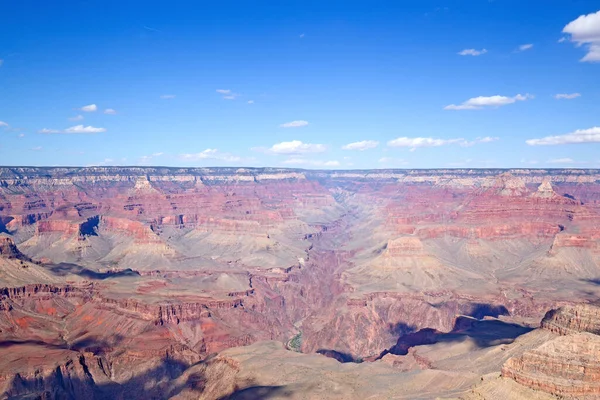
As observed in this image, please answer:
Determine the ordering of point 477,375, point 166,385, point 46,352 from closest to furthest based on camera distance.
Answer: point 477,375, point 166,385, point 46,352

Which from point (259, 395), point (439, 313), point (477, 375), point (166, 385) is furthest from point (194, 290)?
point (477, 375)

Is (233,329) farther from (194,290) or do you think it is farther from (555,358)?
(555,358)

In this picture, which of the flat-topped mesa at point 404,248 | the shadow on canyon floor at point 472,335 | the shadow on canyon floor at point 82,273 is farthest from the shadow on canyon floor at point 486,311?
the shadow on canyon floor at point 82,273

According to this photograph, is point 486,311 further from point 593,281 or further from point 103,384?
point 103,384

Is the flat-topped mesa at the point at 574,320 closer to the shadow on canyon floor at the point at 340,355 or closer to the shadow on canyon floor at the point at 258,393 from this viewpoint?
the shadow on canyon floor at the point at 258,393

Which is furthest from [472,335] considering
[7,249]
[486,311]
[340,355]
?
[7,249]
